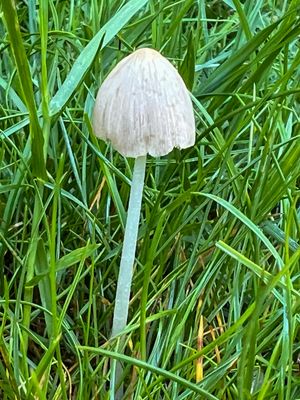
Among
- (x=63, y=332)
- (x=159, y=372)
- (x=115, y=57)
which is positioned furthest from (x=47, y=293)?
(x=115, y=57)

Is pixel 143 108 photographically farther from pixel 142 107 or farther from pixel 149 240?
pixel 149 240

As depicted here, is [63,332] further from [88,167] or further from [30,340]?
[88,167]

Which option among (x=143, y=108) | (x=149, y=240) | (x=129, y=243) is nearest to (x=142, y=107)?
(x=143, y=108)

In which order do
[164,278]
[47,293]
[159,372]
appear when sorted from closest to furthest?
[159,372] → [47,293] → [164,278]

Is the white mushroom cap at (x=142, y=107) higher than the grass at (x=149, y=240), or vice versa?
the white mushroom cap at (x=142, y=107)

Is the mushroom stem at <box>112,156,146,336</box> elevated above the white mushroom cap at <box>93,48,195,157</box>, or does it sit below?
below
